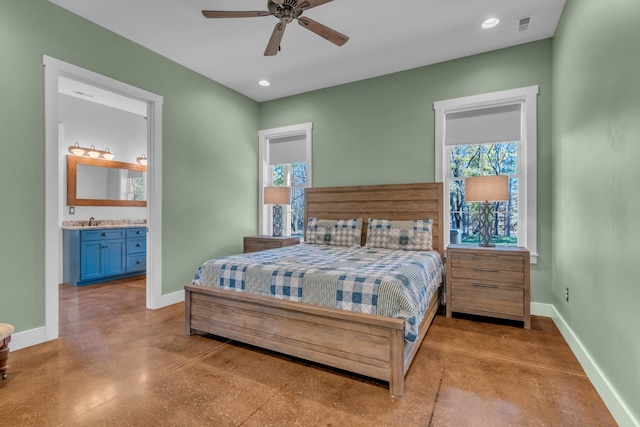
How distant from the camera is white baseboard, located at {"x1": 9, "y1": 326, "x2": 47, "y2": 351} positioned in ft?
8.10

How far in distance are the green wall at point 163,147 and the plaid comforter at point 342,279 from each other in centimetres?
138

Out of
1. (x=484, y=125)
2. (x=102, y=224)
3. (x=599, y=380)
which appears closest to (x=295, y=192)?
(x=484, y=125)

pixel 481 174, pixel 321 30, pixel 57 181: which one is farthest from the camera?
pixel 481 174

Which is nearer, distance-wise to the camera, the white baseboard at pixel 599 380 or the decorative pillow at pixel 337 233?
the white baseboard at pixel 599 380

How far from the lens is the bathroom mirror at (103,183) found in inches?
196

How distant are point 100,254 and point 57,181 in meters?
2.54

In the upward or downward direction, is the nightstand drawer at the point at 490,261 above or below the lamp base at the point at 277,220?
below

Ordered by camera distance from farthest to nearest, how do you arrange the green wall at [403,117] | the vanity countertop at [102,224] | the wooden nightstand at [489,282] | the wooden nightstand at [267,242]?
the vanity countertop at [102,224] < the wooden nightstand at [267,242] < the green wall at [403,117] < the wooden nightstand at [489,282]

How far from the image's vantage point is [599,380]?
1862 millimetres

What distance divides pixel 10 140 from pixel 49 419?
2.19 meters

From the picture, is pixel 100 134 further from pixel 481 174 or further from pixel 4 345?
pixel 481 174

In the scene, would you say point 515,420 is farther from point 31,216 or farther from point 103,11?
point 103,11

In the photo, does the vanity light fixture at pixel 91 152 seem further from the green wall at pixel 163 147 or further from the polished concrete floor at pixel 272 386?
the polished concrete floor at pixel 272 386

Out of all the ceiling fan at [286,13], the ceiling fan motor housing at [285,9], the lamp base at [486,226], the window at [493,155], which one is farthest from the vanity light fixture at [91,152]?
the lamp base at [486,226]
